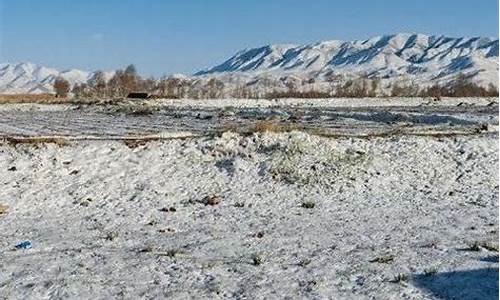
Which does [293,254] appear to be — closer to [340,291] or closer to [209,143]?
[340,291]

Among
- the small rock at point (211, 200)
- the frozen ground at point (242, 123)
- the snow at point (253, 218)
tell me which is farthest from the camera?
the frozen ground at point (242, 123)

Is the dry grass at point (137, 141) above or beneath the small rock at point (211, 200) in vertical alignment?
above

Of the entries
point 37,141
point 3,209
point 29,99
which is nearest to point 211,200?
point 3,209

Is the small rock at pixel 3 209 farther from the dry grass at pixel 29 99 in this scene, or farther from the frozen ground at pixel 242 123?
the dry grass at pixel 29 99

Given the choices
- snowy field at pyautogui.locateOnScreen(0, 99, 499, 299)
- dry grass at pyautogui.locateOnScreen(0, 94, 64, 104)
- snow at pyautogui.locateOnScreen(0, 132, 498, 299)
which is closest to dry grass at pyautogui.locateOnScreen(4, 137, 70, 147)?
snowy field at pyautogui.locateOnScreen(0, 99, 499, 299)

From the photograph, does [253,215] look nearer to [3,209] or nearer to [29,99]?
[3,209]

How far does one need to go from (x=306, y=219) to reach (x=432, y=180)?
5.23 meters

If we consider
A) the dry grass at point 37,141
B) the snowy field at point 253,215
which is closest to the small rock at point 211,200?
the snowy field at point 253,215

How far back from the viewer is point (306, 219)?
1745 centimetres

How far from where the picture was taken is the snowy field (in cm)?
1168

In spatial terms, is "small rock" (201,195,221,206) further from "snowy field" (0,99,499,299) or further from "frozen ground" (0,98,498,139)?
"frozen ground" (0,98,498,139)

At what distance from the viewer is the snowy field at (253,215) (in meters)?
11.7

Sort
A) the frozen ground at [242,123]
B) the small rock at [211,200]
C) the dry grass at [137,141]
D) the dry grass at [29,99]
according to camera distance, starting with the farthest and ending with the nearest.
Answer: the dry grass at [29,99]
the frozen ground at [242,123]
the dry grass at [137,141]
the small rock at [211,200]

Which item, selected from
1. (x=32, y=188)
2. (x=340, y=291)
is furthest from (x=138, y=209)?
(x=340, y=291)
